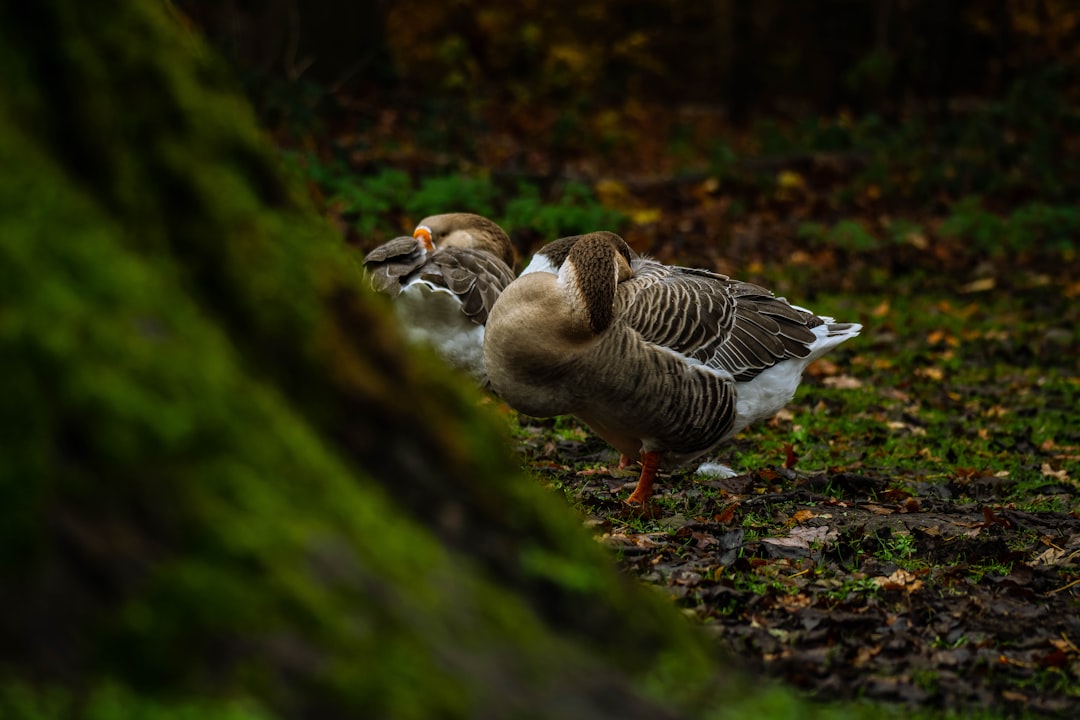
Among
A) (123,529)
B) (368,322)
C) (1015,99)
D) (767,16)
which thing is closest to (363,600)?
(123,529)

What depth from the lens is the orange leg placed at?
5973 mm

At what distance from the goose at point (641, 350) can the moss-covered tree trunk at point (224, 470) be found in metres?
2.81

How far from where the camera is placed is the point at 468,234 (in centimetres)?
844

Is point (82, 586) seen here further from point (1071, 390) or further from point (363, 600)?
point (1071, 390)

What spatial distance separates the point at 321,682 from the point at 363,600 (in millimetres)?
172

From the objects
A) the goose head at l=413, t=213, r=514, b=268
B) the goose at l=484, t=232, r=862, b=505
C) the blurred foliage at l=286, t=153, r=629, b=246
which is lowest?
the goose at l=484, t=232, r=862, b=505

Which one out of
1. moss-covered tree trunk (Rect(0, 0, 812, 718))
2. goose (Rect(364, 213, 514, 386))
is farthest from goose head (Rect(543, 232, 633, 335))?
moss-covered tree trunk (Rect(0, 0, 812, 718))

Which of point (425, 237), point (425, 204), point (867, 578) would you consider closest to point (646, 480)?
point (867, 578)

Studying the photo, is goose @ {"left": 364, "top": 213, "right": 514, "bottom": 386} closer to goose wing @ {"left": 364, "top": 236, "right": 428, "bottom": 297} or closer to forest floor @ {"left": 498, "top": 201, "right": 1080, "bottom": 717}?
goose wing @ {"left": 364, "top": 236, "right": 428, "bottom": 297}

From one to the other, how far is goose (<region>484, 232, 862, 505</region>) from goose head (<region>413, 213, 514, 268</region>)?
1.88 metres

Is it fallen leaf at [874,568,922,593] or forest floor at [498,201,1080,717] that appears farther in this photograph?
fallen leaf at [874,568,922,593]

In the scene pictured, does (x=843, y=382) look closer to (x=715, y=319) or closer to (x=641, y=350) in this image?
(x=715, y=319)

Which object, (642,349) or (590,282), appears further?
(642,349)

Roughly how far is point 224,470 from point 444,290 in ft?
16.4
